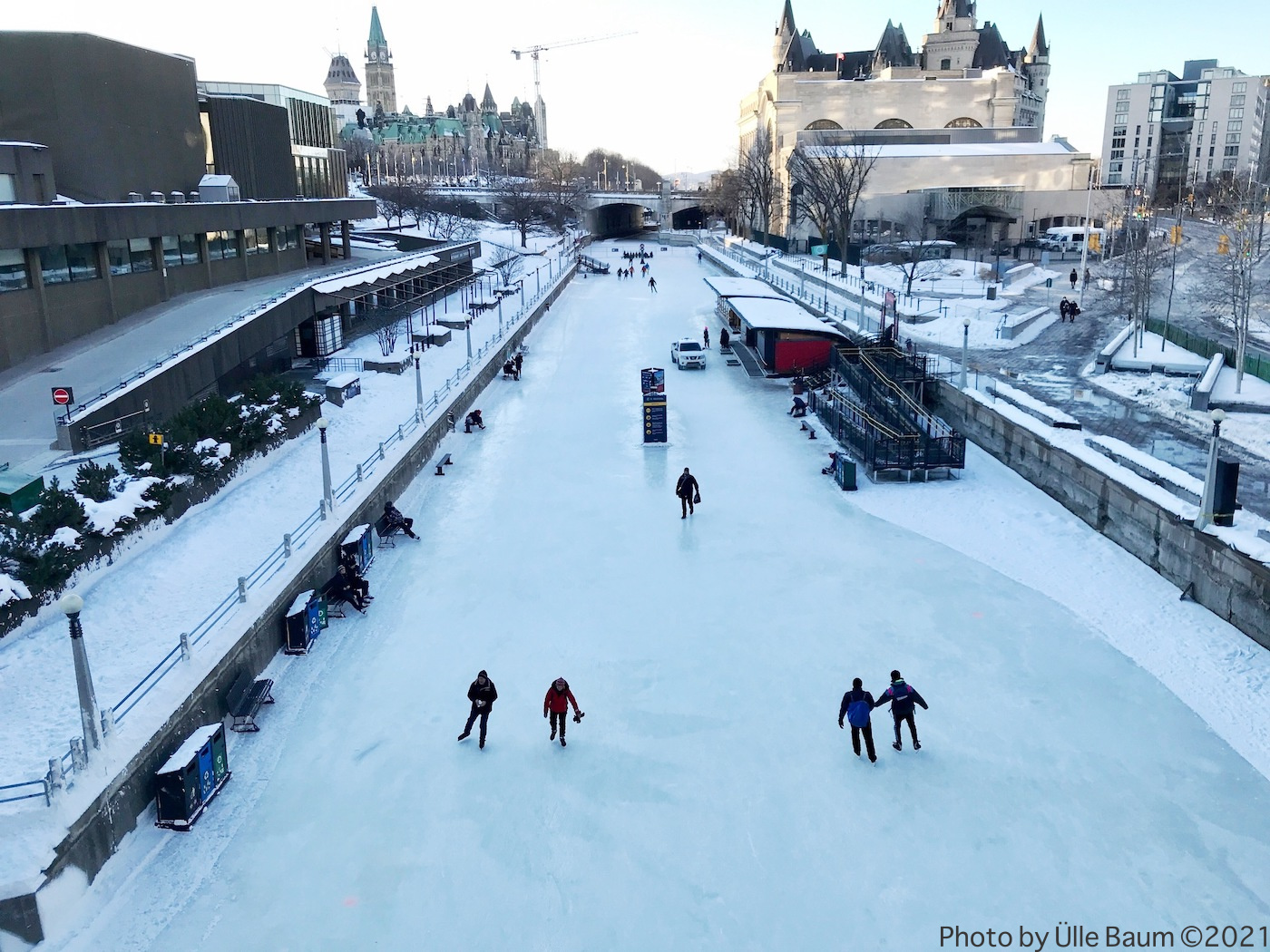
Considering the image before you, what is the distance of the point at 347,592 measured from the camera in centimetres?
1507

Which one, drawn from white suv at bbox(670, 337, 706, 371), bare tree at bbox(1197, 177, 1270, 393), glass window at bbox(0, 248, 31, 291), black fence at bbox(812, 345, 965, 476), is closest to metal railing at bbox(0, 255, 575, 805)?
Result: white suv at bbox(670, 337, 706, 371)

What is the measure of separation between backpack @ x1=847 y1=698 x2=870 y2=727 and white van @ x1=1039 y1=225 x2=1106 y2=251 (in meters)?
69.3

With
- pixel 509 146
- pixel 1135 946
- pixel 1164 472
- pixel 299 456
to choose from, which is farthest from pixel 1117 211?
pixel 509 146

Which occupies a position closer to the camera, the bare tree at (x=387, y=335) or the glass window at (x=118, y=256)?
the glass window at (x=118, y=256)

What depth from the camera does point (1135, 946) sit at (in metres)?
8.11

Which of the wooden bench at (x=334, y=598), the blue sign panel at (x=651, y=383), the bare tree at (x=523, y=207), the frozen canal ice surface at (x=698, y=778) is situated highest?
the bare tree at (x=523, y=207)

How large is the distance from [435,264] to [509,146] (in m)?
160

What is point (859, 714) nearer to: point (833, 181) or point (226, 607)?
point (226, 607)

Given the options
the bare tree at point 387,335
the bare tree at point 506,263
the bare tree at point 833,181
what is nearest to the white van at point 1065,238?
the bare tree at point 833,181

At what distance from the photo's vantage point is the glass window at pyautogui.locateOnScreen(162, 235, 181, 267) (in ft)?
103

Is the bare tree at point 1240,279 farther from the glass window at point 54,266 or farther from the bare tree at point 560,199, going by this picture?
the bare tree at point 560,199

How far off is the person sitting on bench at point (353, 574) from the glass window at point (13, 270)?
14.6m

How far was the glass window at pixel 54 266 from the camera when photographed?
24812 millimetres

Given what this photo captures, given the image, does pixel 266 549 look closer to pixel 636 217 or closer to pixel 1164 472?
pixel 1164 472
